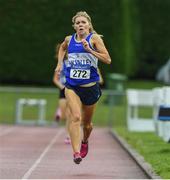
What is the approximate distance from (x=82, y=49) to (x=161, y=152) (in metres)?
3.63

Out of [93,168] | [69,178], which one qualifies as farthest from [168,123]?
[69,178]

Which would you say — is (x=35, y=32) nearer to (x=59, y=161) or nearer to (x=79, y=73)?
(x=59, y=161)

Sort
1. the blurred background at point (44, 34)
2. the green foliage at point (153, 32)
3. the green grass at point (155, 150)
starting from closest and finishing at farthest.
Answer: the green grass at point (155, 150) → the blurred background at point (44, 34) → the green foliage at point (153, 32)

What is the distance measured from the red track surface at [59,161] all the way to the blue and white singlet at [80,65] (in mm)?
1315

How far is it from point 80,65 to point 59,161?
2185mm

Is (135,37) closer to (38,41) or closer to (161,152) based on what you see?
(38,41)

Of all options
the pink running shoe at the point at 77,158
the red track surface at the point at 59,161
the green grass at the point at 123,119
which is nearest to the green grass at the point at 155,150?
the green grass at the point at 123,119

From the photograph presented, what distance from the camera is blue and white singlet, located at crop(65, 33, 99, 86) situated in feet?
38.0

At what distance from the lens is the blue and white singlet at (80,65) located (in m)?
11.6

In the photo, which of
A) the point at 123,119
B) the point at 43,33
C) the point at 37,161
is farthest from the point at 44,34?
the point at 37,161

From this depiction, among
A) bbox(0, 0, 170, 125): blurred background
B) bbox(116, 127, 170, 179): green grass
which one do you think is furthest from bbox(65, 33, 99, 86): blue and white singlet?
bbox(0, 0, 170, 125): blurred background

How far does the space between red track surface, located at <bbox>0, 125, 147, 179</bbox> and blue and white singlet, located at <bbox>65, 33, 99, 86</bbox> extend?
1.31m

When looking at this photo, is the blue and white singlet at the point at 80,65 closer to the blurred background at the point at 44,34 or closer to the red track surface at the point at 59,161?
the red track surface at the point at 59,161

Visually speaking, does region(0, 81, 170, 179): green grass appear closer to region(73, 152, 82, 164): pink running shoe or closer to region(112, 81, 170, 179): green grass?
region(112, 81, 170, 179): green grass
